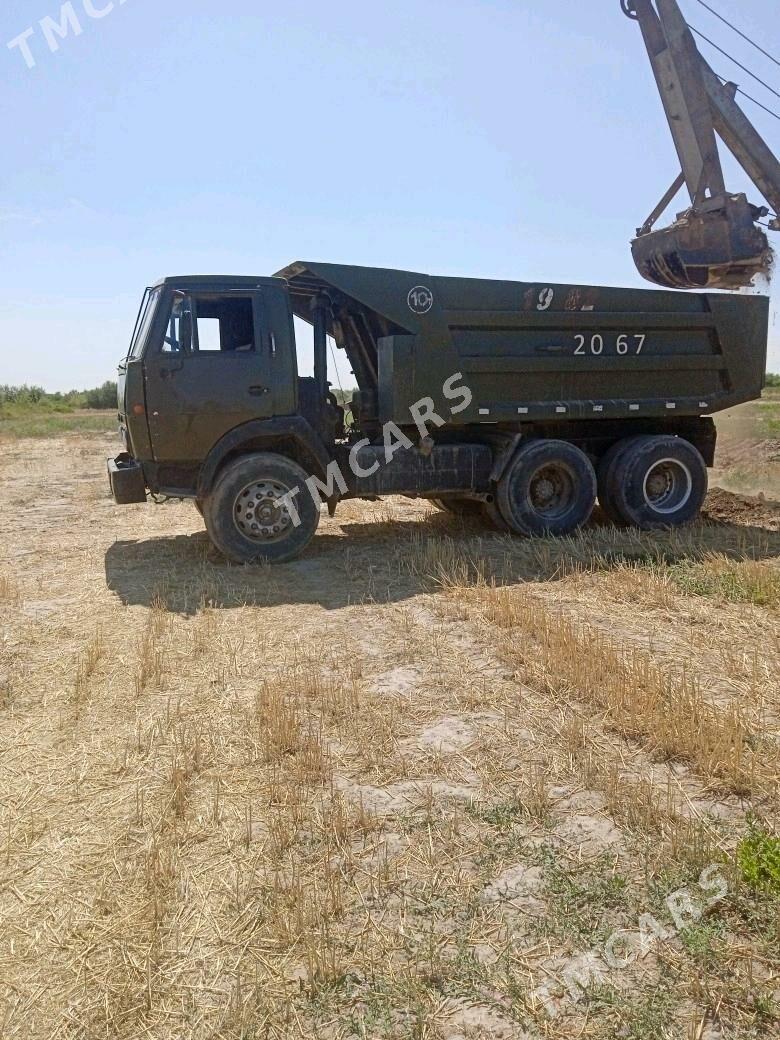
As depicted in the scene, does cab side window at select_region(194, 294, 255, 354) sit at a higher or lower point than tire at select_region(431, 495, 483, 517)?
higher

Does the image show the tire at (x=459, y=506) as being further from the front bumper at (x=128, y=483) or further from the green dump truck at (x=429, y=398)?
the front bumper at (x=128, y=483)

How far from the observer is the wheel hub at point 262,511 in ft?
25.4

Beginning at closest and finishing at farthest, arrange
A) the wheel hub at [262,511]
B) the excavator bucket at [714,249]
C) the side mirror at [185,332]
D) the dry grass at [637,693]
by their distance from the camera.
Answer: the dry grass at [637,693] < the side mirror at [185,332] < the wheel hub at [262,511] < the excavator bucket at [714,249]

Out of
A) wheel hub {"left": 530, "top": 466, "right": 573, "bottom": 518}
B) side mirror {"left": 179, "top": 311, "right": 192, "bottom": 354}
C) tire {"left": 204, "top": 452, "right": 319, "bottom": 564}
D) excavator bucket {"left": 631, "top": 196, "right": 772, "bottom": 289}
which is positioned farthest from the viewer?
excavator bucket {"left": 631, "top": 196, "right": 772, "bottom": 289}

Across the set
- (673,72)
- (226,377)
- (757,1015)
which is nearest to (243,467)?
(226,377)

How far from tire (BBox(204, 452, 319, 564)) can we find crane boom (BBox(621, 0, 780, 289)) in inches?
235

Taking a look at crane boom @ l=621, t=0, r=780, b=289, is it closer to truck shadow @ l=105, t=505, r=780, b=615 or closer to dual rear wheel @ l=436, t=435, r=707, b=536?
dual rear wheel @ l=436, t=435, r=707, b=536

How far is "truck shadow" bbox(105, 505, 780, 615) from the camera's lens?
6.84 m

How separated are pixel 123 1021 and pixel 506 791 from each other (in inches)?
69.3

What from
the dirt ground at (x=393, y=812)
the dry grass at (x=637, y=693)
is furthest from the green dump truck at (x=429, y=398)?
the dry grass at (x=637, y=693)

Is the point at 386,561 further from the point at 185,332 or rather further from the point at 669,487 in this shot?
the point at 669,487

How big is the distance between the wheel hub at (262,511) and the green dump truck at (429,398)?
0.02m

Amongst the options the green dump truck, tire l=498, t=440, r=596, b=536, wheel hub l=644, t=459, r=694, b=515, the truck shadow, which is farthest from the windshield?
wheel hub l=644, t=459, r=694, b=515

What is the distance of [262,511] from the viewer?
7.80 m
